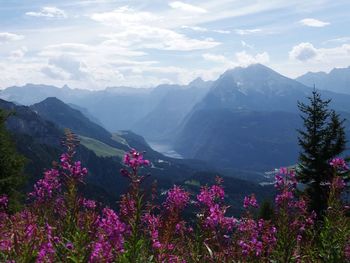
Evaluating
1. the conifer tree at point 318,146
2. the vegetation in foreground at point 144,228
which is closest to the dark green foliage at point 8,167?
the conifer tree at point 318,146

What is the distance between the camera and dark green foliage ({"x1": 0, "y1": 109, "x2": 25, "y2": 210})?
34750 millimetres

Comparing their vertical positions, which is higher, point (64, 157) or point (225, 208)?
point (64, 157)

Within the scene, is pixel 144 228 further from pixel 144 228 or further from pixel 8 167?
pixel 8 167

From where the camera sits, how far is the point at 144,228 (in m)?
7.96

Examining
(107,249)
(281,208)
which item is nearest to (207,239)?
(281,208)

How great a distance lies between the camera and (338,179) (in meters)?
8.04

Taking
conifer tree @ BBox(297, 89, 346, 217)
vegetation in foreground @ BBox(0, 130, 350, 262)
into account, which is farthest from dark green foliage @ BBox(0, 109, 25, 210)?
vegetation in foreground @ BBox(0, 130, 350, 262)

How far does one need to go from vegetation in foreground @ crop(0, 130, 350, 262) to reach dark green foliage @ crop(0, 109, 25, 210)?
1084 inches

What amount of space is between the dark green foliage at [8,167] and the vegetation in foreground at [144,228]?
27.5 metres

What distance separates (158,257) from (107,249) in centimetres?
92

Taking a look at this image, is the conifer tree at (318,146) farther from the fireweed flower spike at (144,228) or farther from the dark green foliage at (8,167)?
the fireweed flower spike at (144,228)

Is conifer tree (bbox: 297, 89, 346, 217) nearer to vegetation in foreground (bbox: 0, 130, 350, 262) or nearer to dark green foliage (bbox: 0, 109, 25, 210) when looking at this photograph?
dark green foliage (bbox: 0, 109, 25, 210)

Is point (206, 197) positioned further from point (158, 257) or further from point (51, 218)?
point (51, 218)

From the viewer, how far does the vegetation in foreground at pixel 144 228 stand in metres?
6.15
